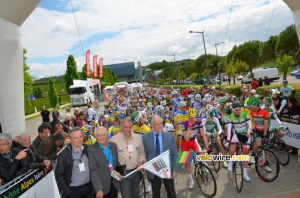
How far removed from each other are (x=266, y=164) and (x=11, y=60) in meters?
8.06

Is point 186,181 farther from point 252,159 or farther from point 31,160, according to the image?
point 31,160

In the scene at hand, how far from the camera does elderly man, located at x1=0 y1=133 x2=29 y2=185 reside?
11.8ft

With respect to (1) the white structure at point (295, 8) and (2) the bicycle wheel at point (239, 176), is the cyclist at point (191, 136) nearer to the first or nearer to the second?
(2) the bicycle wheel at point (239, 176)

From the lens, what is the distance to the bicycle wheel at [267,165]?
572 centimetres

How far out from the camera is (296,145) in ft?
23.1

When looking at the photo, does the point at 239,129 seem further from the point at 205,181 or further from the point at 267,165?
the point at 205,181

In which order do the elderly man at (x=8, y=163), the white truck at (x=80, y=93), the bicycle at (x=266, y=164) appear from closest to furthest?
the elderly man at (x=8, y=163) < the bicycle at (x=266, y=164) < the white truck at (x=80, y=93)

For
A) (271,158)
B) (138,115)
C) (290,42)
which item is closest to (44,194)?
(138,115)

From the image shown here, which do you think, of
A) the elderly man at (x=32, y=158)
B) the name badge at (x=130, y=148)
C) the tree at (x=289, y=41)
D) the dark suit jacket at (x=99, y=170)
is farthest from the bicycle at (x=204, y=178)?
the tree at (x=289, y=41)

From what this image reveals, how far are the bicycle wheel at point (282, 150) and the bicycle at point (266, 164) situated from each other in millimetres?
564

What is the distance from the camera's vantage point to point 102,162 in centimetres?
396

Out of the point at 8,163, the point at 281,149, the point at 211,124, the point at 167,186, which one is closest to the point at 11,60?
the point at 8,163

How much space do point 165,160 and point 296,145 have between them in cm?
500

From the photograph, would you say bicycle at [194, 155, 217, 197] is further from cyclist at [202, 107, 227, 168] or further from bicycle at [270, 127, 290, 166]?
bicycle at [270, 127, 290, 166]
